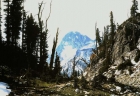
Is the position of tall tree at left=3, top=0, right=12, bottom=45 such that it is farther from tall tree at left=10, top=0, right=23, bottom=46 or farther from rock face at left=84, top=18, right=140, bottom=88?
rock face at left=84, top=18, right=140, bottom=88

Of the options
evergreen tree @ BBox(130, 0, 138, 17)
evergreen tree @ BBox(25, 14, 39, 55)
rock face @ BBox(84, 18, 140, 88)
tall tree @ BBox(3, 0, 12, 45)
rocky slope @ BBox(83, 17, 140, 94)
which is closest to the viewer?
rock face @ BBox(84, 18, 140, 88)

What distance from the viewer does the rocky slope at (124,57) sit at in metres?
30.2

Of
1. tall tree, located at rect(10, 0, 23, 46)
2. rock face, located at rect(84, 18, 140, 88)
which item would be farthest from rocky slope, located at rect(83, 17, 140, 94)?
tall tree, located at rect(10, 0, 23, 46)

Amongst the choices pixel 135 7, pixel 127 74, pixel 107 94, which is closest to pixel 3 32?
pixel 127 74

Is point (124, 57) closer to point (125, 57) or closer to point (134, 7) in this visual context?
point (125, 57)

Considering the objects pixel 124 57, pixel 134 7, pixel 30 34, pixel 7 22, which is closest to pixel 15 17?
pixel 7 22

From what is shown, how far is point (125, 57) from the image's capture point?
41.4 m

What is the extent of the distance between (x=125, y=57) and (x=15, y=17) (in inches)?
883

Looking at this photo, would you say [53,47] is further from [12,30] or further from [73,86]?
[12,30]

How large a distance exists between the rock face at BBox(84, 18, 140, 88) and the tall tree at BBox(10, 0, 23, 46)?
1674 cm

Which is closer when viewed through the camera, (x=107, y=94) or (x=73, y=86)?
(x=107, y=94)

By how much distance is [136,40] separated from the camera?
48.4 meters

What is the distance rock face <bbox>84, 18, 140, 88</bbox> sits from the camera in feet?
97.7

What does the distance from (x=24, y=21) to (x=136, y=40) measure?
24.1 metres
